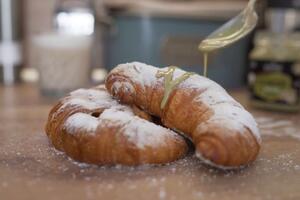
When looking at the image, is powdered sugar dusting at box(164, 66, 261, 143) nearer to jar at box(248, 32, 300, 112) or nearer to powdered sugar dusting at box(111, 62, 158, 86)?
powdered sugar dusting at box(111, 62, 158, 86)

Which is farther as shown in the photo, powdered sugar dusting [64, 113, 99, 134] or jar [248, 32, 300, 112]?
jar [248, 32, 300, 112]

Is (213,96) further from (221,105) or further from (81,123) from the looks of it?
(81,123)

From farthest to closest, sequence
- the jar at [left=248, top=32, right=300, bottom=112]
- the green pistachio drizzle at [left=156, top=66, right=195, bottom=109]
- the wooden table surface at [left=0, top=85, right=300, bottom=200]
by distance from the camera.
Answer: the jar at [left=248, top=32, right=300, bottom=112] → the green pistachio drizzle at [left=156, top=66, right=195, bottom=109] → the wooden table surface at [left=0, top=85, right=300, bottom=200]

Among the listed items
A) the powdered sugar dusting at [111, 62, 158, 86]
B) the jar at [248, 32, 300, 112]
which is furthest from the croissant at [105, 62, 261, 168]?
the jar at [248, 32, 300, 112]

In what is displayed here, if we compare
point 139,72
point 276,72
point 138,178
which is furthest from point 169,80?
point 276,72

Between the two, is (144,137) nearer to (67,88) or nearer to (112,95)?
(112,95)

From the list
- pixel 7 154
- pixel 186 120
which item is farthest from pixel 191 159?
pixel 7 154

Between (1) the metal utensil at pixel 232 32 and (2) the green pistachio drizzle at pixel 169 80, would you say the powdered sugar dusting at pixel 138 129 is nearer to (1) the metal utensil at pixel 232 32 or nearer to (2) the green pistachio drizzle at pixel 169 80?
(2) the green pistachio drizzle at pixel 169 80
